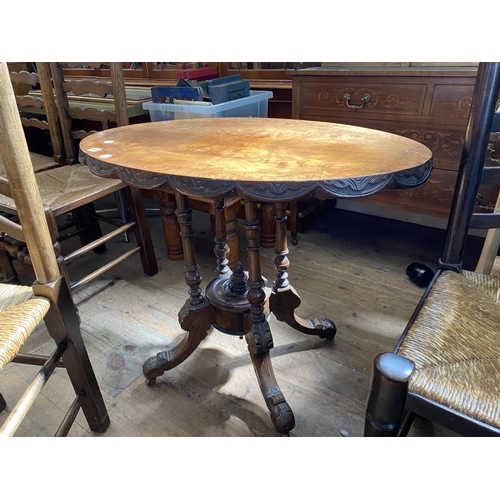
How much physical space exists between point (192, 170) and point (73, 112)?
4.48 ft

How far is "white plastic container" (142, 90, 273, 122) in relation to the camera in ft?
5.44

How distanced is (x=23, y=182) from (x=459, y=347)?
94 centimetres

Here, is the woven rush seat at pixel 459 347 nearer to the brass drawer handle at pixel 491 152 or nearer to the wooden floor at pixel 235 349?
the wooden floor at pixel 235 349

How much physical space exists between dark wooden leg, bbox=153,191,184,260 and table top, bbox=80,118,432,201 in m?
0.73

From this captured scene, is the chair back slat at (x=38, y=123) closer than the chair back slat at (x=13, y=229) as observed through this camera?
No

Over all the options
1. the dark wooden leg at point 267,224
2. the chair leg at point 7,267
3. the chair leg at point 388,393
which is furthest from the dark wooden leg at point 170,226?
the chair leg at point 388,393

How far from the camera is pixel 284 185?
2.24ft

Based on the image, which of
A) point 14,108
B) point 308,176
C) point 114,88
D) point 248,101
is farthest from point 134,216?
point 308,176

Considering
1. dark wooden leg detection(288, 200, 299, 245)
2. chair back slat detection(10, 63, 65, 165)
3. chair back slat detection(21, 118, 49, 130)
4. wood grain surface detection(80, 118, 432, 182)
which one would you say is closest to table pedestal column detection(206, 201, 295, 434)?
wood grain surface detection(80, 118, 432, 182)

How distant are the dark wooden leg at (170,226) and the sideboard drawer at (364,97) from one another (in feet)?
2.79

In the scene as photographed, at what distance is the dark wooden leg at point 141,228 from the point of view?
173 cm

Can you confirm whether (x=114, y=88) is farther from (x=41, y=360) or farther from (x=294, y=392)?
(x=294, y=392)

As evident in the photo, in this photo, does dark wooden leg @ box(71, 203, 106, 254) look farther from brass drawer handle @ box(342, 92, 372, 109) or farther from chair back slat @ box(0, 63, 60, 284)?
brass drawer handle @ box(342, 92, 372, 109)

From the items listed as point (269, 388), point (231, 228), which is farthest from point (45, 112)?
point (269, 388)
